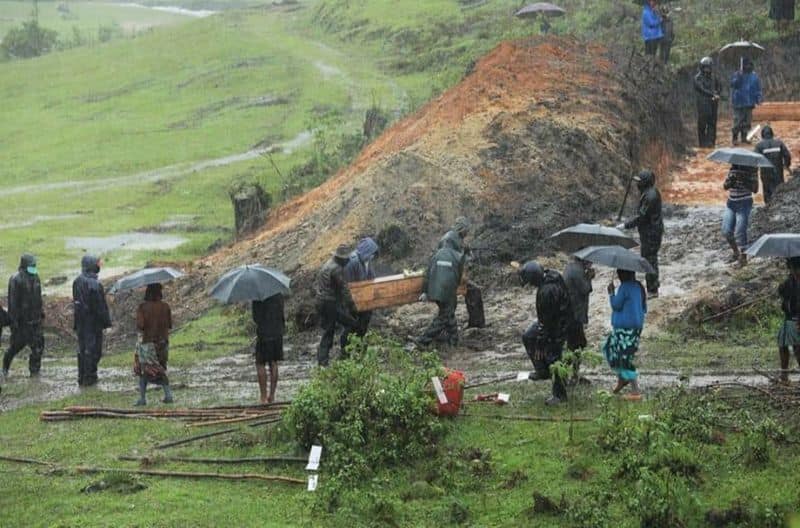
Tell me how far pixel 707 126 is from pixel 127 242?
1554 centimetres

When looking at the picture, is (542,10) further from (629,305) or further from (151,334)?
(629,305)

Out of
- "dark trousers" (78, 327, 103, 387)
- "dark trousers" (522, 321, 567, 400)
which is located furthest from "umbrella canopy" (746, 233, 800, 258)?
"dark trousers" (78, 327, 103, 387)

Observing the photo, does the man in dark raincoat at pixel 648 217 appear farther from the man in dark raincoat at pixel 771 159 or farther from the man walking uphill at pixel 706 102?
the man walking uphill at pixel 706 102

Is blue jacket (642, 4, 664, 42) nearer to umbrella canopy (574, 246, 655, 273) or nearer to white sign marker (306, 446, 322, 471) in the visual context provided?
umbrella canopy (574, 246, 655, 273)

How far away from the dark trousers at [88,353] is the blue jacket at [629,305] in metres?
7.37

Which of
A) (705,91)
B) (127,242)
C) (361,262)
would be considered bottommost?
(127,242)

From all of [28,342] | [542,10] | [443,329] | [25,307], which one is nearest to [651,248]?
[443,329]

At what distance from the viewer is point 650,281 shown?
17.4 metres

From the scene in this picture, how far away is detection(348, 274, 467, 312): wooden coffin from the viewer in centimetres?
1645

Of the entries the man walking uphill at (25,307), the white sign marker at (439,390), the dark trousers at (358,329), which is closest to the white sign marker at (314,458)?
the white sign marker at (439,390)

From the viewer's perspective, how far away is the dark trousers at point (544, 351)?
12.8 meters

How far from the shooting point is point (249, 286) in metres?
13.7

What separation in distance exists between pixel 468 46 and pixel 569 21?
8.53 metres

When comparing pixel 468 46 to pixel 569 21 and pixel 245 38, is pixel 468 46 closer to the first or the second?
pixel 569 21
